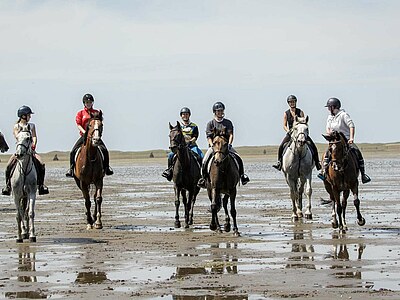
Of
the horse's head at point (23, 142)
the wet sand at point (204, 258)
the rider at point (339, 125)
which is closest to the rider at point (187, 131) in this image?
the wet sand at point (204, 258)

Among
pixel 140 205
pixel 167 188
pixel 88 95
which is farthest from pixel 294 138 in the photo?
pixel 167 188

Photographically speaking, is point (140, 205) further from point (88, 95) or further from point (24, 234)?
point (24, 234)

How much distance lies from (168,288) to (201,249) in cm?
486

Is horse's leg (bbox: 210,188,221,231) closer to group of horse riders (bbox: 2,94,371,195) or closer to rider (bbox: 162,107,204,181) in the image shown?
group of horse riders (bbox: 2,94,371,195)

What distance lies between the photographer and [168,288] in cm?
1338

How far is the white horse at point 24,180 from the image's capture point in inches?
773

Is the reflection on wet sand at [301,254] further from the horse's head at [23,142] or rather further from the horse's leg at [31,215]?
the horse's head at [23,142]

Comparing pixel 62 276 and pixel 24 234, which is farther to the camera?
pixel 24 234

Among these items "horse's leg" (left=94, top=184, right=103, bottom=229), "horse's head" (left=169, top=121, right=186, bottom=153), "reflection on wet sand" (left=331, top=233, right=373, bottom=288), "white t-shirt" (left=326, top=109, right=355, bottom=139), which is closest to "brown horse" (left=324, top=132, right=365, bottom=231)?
"white t-shirt" (left=326, top=109, right=355, bottom=139)

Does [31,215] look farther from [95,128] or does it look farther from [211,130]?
[211,130]

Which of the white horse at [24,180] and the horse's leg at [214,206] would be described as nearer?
the white horse at [24,180]

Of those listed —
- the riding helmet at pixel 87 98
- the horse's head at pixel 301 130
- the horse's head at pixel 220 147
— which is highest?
the riding helmet at pixel 87 98

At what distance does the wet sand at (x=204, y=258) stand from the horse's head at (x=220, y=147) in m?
1.71

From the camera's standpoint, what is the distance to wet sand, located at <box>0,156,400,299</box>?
13.2 meters
